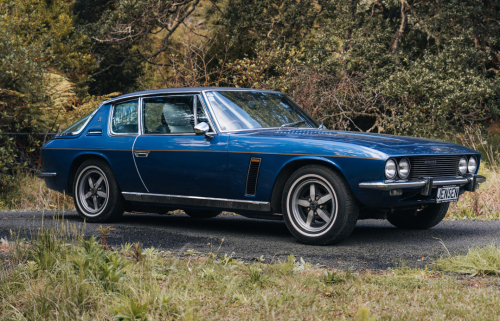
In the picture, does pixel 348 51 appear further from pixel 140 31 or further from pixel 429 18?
pixel 140 31

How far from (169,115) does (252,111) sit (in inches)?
40.2

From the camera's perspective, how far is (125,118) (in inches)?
289

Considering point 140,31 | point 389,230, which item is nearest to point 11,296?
point 389,230

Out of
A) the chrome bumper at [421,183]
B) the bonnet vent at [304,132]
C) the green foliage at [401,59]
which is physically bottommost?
the chrome bumper at [421,183]

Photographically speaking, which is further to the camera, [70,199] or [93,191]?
[70,199]

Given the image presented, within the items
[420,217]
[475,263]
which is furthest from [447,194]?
[475,263]

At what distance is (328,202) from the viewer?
557cm

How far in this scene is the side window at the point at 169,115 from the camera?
21.9 feet

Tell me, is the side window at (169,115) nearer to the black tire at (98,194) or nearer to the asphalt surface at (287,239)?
the black tire at (98,194)

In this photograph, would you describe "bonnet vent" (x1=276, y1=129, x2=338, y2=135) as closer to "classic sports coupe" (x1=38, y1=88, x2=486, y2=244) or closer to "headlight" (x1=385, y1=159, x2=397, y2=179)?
"classic sports coupe" (x1=38, y1=88, x2=486, y2=244)

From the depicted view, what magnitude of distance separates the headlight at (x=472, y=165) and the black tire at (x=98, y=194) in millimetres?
4132

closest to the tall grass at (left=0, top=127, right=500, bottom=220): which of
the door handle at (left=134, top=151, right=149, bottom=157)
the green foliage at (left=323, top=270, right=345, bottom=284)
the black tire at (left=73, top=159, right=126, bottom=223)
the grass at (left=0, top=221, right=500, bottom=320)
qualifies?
the black tire at (left=73, top=159, right=126, bottom=223)

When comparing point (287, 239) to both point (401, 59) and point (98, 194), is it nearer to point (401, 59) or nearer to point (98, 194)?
point (98, 194)

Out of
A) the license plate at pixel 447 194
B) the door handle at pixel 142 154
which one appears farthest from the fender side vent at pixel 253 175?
the license plate at pixel 447 194
